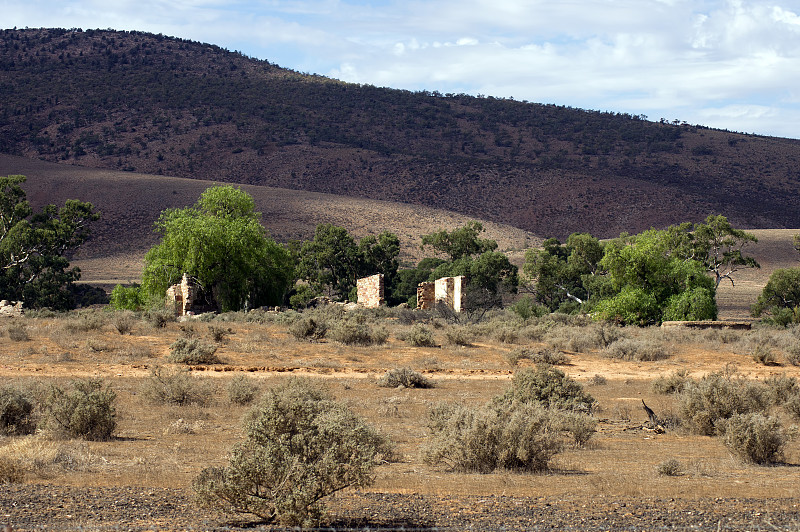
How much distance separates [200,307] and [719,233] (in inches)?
1004

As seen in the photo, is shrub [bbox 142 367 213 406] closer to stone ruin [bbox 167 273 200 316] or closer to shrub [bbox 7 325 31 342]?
shrub [bbox 7 325 31 342]

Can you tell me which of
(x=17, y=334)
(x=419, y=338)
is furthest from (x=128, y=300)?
(x=419, y=338)

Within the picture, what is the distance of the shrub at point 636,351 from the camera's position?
24.4 meters

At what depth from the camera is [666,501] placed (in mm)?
7973

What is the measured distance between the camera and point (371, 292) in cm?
3731

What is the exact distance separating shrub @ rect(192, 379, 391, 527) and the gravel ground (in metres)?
0.21

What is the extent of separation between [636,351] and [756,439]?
14295 millimetres

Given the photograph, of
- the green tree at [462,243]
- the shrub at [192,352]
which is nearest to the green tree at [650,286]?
the shrub at [192,352]

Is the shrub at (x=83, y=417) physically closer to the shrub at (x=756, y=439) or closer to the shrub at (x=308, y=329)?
the shrub at (x=756, y=439)

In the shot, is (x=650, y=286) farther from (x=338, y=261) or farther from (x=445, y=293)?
(x=338, y=261)

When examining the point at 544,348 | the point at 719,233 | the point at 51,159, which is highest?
the point at 51,159

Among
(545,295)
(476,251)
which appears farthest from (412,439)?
(476,251)

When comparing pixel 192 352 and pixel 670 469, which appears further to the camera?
pixel 192 352

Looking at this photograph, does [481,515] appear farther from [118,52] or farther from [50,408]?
[118,52]
